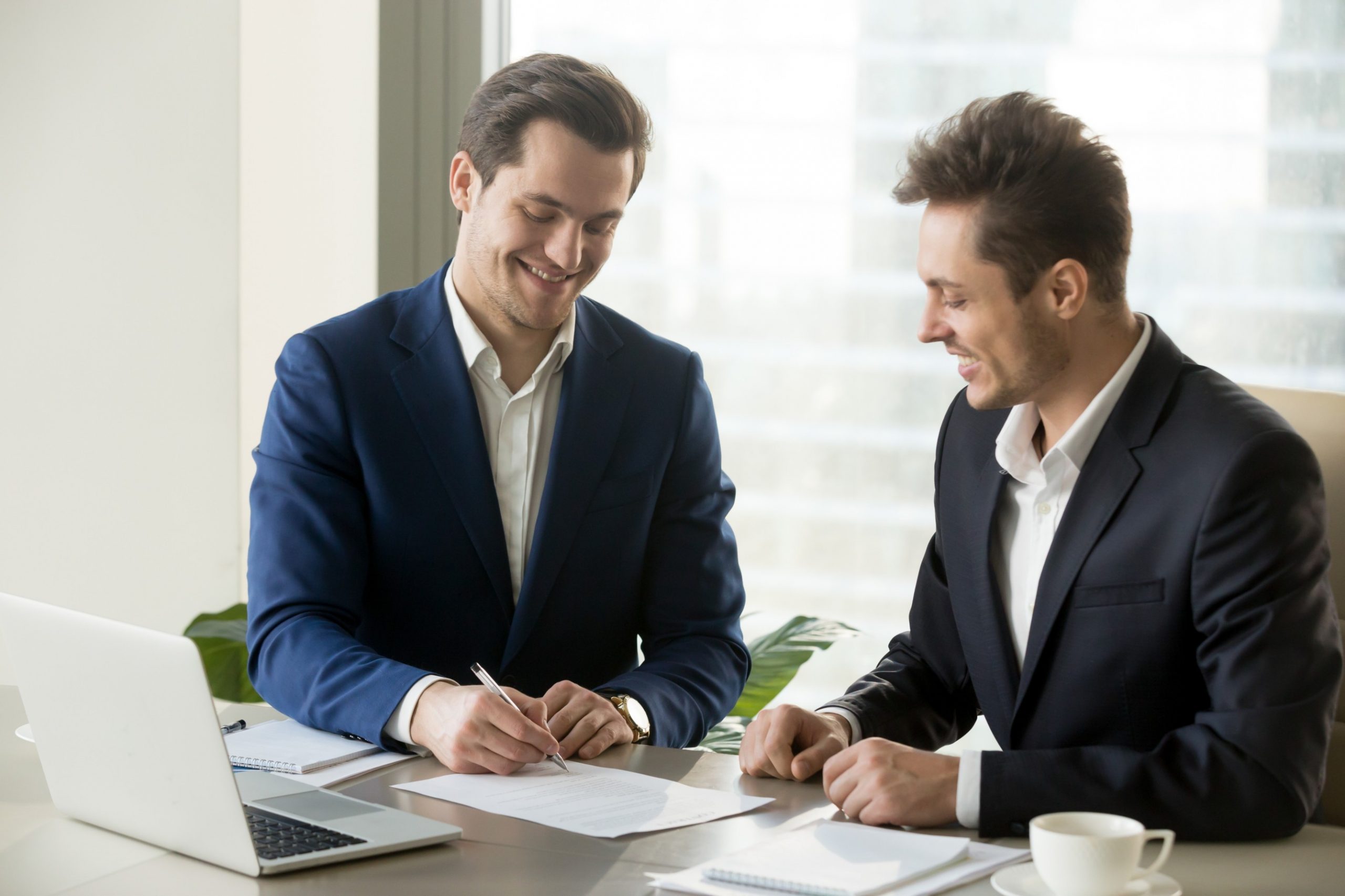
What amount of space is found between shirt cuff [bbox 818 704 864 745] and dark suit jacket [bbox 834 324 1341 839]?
0.02 meters

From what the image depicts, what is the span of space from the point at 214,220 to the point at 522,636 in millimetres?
1690

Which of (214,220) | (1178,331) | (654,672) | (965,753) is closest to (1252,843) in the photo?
(965,753)

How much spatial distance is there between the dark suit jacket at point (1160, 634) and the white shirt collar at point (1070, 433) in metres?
0.02

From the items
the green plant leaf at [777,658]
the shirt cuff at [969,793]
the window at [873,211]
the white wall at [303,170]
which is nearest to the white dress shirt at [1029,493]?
the shirt cuff at [969,793]

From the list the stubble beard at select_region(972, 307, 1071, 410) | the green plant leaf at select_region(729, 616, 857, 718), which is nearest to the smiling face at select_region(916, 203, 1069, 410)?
the stubble beard at select_region(972, 307, 1071, 410)

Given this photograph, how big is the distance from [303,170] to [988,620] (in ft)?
6.96

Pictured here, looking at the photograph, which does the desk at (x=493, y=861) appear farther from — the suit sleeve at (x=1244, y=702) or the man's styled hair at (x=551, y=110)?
the man's styled hair at (x=551, y=110)

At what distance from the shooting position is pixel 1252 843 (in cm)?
129

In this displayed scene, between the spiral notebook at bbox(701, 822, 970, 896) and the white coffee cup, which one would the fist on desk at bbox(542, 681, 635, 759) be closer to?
the spiral notebook at bbox(701, 822, 970, 896)

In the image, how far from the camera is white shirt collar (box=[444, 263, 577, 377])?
197 centimetres

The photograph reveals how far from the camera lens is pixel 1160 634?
58.7 inches

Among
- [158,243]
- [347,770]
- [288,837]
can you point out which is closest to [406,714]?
[347,770]

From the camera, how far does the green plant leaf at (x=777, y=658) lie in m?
2.57

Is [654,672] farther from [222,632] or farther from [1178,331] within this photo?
[1178,331]
